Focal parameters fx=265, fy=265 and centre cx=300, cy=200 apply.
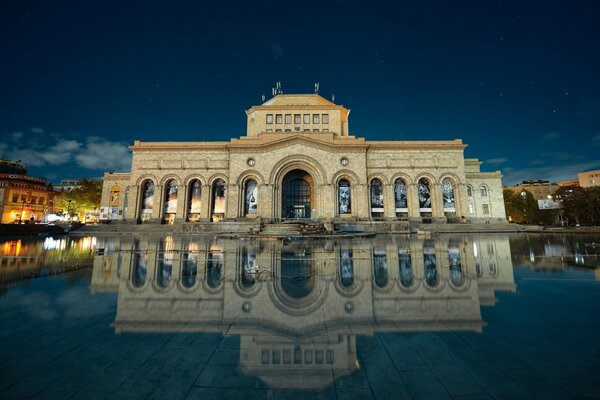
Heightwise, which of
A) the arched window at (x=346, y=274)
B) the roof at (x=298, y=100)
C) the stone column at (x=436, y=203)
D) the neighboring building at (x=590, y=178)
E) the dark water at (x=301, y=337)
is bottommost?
the dark water at (x=301, y=337)

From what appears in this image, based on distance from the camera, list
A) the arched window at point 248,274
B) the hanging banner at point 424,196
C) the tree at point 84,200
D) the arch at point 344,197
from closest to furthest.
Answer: the arched window at point 248,274, the arch at point 344,197, the hanging banner at point 424,196, the tree at point 84,200

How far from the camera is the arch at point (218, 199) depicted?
131 feet

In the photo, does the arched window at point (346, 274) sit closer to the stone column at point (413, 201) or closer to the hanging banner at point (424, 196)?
the stone column at point (413, 201)

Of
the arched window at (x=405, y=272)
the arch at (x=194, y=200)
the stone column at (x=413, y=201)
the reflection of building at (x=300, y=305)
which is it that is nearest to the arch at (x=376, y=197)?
the stone column at (x=413, y=201)

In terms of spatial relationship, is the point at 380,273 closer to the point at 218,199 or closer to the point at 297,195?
the point at 297,195

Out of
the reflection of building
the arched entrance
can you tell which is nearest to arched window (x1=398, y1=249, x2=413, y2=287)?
the reflection of building

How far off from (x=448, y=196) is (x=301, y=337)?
43.3 m

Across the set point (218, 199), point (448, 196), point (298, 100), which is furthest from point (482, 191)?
point (218, 199)

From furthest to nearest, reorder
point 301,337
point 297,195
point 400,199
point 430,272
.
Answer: point 297,195
point 400,199
point 430,272
point 301,337

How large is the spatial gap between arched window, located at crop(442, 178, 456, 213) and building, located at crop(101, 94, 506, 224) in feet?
0.49

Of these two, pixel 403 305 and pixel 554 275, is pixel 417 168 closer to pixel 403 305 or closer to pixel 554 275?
pixel 554 275

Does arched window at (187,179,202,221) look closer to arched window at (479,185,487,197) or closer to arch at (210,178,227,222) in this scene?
arch at (210,178,227,222)

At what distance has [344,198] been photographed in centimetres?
3856

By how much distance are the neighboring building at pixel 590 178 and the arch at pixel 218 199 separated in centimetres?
11260
